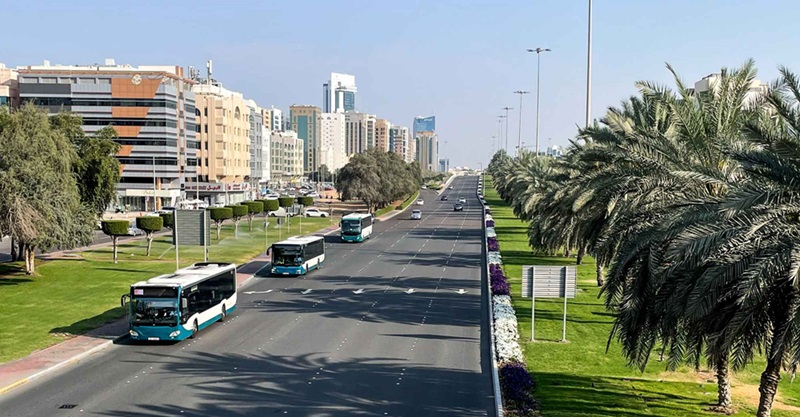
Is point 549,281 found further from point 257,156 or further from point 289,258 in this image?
point 257,156

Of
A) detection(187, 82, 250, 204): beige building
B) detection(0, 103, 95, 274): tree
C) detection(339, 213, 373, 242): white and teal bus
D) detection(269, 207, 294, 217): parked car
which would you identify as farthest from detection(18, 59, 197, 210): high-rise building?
detection(0, 103, 95, 274): tree

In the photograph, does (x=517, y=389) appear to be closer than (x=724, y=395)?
No

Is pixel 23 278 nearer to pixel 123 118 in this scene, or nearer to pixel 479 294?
pixel 479 294

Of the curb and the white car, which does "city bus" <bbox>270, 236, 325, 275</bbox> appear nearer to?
the curb

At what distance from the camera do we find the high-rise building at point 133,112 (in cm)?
9756

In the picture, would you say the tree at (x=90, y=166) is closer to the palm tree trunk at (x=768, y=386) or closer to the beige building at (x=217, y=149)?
the palm tree trunk at (x=768, y=386)

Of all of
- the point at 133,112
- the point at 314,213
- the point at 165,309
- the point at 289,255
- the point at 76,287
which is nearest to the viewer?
the point at 165,309

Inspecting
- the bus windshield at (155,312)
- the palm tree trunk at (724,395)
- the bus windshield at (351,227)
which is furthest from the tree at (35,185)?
the palm tree trunk at (724,395)

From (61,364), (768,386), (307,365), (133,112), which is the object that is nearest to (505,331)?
(307,365)

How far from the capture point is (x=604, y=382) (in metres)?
19.2

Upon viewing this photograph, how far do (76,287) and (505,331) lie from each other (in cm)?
2389

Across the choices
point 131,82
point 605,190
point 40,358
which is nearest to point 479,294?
point 605,190

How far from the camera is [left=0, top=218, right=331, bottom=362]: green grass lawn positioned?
25.5 metres

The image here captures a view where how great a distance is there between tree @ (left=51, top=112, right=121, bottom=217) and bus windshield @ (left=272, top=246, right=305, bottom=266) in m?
12.7
